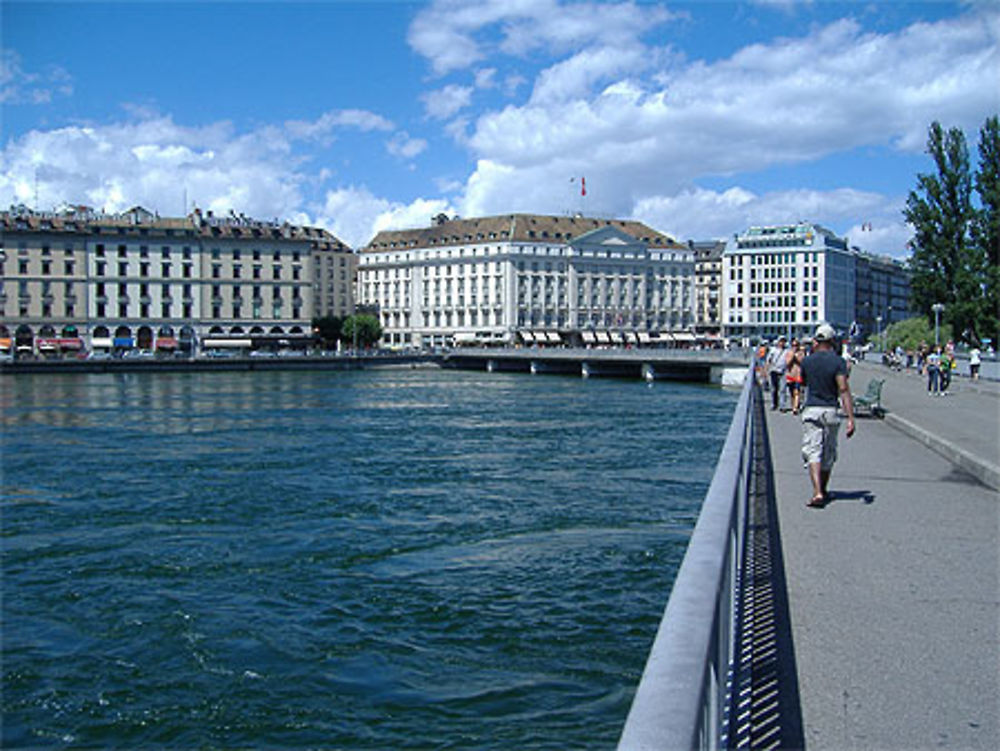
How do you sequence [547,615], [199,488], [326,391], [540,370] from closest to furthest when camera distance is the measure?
1. [547,615]
2. [199,488]
3. [326,391]
4. [540,370]

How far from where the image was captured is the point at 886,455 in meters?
15.3

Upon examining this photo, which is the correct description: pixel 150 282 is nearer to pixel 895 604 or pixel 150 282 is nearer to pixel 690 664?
pixel 895 604

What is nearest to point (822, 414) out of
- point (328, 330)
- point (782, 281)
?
point (328, 330)

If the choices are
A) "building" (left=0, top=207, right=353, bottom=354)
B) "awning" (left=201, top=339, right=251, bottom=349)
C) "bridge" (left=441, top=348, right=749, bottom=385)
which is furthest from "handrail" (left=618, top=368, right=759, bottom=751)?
"awning" (left=201, top=339, right=251, bottom=349)

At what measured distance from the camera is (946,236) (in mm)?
58469

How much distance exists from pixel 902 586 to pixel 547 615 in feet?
15.2

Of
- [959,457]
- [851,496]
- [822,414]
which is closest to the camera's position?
[822,414]

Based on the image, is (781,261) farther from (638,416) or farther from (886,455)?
(886,455)

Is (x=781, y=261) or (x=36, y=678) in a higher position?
(x=781, y=261)

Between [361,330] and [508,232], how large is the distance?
21692mm

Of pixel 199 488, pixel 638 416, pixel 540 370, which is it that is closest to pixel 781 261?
pixel 540 370

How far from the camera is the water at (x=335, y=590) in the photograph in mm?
8922

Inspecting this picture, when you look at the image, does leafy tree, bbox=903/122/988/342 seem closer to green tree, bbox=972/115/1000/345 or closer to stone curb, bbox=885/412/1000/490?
green tree, bbox=972/115/1000/345

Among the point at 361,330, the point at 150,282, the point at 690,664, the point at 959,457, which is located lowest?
the point at 959,457
